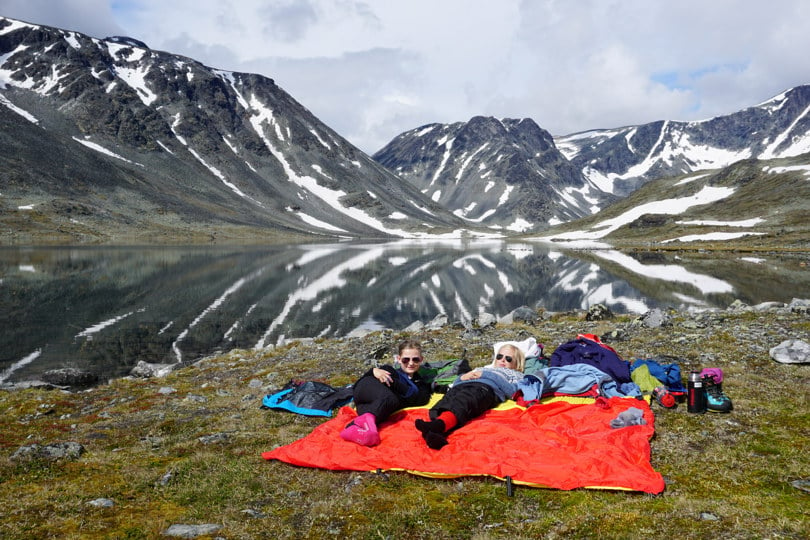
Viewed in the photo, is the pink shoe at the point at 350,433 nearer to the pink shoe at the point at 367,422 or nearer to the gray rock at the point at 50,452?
the pink shoe at the point at 367,422

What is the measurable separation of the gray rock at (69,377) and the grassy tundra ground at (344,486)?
25.5 ft

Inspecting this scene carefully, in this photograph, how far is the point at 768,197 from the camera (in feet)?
492

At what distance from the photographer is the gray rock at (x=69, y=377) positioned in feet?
66.8

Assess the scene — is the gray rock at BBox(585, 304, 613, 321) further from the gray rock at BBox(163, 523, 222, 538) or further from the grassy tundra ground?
the gray rock at BBox(163, 523, 222, 538)

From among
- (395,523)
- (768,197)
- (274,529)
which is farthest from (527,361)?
(768,197)

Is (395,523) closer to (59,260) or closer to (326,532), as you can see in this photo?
(326,532)

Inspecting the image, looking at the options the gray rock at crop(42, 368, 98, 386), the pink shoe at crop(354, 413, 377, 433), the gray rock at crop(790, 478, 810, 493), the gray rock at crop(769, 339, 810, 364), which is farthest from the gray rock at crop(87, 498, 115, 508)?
the gray rock at crop(42, 368, 98, 386)

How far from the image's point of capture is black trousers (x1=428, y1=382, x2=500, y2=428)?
9195 millimetres

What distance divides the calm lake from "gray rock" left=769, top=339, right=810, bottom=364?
22.4 meters

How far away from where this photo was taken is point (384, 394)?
9.68 metres

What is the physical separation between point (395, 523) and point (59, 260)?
278 ft

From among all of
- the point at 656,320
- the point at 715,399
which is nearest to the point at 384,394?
the point at 715,399

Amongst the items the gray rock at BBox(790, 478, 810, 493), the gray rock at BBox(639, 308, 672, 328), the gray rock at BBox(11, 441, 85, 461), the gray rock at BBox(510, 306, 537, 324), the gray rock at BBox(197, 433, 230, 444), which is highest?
the gray rock at BBox(639, 308, 672, 328)

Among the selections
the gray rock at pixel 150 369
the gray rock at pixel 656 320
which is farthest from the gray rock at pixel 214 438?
the gray rock at pixel 656 320
